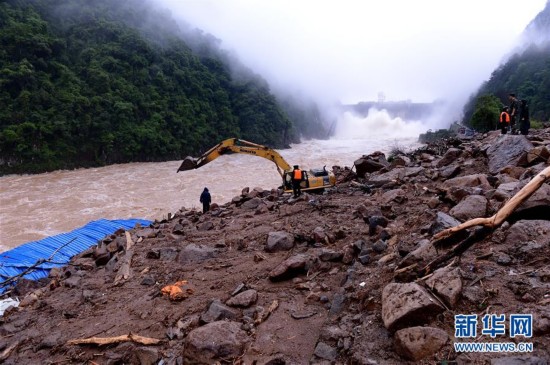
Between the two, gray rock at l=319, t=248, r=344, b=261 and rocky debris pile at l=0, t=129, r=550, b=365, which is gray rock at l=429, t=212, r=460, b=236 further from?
gray rock at l=319, t=248, r=344, b=261

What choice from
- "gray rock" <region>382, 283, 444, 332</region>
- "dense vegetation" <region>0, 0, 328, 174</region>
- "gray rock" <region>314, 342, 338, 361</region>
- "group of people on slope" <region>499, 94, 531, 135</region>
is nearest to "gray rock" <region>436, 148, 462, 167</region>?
"group of people on slope" <region>499, 94, 531, 135</region>

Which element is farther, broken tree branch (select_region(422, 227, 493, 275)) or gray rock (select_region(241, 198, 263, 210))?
gray rock (select_region(241, 198, 263, 210))

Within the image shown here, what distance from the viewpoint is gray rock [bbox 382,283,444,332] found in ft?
9.00

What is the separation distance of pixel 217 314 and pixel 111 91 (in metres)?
40.1

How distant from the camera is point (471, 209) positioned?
4.32 metres

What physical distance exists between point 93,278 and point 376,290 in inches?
213

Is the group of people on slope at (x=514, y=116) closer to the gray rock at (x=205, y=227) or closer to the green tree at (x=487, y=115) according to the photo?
the gray rock at (x=205, y=227)

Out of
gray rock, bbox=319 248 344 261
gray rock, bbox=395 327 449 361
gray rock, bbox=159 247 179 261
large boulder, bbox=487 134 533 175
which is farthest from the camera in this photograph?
large boulder, bbox=487 134 533 175

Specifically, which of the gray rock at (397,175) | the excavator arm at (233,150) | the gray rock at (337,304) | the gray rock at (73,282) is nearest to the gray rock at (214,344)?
the gray rock at (337,304)

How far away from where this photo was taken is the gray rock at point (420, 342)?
2551 millimetres

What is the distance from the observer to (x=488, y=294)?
2.88 m

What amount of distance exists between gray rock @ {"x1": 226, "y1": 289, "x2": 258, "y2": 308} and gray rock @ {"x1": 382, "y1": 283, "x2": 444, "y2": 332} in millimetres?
1659

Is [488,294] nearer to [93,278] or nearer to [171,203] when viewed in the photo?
[93,278]

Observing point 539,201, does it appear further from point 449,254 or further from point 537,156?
point 537,156
